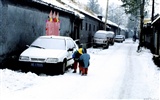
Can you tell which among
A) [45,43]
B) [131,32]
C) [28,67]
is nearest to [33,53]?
[28,67]

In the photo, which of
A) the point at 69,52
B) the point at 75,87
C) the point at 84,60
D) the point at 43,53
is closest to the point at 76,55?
the point at 69,52

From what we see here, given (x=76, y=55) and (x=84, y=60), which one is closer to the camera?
(x=84, y=60)

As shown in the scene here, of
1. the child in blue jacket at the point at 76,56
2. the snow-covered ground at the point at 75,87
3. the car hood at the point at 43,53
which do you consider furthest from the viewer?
the child in blue jacket at the point at 76,56

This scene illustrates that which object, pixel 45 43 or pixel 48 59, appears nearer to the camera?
pixel 48 59

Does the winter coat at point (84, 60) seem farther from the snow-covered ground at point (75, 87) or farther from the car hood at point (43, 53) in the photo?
the car hood at point (43, 53)

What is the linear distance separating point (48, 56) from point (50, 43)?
1.80m

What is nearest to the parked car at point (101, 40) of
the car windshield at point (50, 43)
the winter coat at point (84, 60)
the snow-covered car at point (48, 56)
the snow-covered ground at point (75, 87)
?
the car windshield at point (50, 43)

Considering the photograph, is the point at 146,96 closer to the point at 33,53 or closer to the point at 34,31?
the point at 33,53

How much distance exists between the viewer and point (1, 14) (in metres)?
12.6

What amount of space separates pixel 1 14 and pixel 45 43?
2363 mm

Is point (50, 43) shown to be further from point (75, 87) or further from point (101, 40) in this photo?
point (101, 40)

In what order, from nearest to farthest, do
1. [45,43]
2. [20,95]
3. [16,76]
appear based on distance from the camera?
[20,95], [16,76], [45,43]

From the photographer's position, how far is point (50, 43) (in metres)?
13.5

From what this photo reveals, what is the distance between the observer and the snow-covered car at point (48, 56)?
11750 mm
